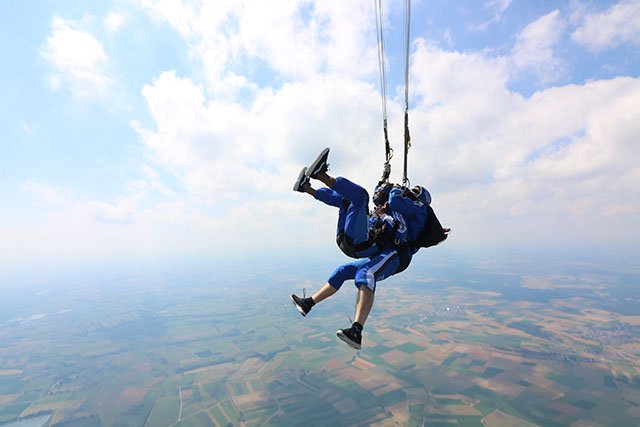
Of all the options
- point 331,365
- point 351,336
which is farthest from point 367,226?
point 331,365

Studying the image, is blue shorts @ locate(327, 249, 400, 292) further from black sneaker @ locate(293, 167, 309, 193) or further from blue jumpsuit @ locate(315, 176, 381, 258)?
black sneaker @ locate(293, 167, 309, 193)

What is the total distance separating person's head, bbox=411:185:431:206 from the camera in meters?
4.67

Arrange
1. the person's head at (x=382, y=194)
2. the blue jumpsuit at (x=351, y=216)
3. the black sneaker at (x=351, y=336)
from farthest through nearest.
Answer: the person's head at (x=382, y=194), the blue jumpsuit at (x=351, y=216), the black sneaker at (x=351, y=336)

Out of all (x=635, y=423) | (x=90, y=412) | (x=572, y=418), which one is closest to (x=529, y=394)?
(x=572, y=418)

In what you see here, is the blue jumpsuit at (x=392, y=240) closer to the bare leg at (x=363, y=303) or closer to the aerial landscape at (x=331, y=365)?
the bare leg at (x=363, y=303)

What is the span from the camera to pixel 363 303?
4176 millimetres

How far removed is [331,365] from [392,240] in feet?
148

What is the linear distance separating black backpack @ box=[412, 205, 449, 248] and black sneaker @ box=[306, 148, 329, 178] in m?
1.84

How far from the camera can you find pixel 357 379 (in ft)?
125

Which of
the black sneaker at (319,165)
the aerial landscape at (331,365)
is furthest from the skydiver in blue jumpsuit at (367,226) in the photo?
the aerial landscape at (331,365)

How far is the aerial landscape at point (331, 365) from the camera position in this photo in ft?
104

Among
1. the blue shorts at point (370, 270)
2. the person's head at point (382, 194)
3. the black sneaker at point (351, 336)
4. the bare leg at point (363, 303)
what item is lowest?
the black sneaker at point (351, 336)

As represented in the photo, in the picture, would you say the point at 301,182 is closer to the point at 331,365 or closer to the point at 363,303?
the point at 363,303

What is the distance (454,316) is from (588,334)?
81.4 feet
